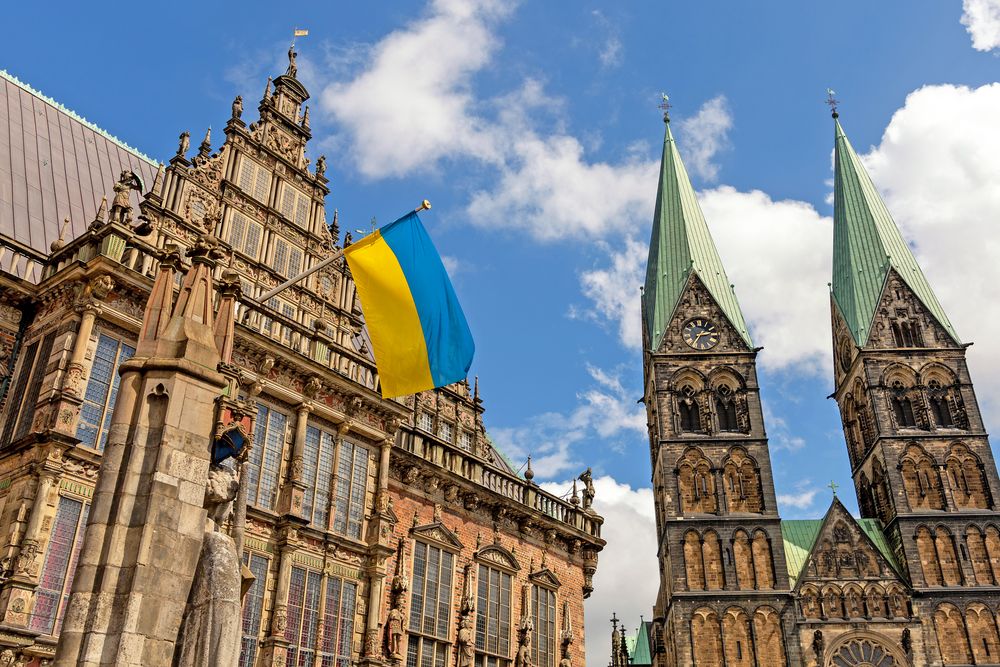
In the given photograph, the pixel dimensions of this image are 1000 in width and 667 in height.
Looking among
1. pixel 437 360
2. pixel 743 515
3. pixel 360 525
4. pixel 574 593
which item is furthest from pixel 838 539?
pixel 437 360

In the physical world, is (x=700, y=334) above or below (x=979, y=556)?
above

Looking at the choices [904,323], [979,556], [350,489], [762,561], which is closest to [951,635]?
[979,556]

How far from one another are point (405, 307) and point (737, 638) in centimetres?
4306

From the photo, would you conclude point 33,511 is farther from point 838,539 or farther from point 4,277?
point 838,539

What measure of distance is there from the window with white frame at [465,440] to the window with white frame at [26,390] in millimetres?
13971

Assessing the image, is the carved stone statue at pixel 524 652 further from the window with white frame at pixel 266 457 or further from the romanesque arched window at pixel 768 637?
the romanesque arched window at pixel 768 637

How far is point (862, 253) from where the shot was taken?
6438cm

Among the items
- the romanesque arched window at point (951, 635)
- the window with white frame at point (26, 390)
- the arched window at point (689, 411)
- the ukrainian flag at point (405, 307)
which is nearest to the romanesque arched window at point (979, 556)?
the romanesque arched window at point (951, 635)

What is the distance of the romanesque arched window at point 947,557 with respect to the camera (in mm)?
50594

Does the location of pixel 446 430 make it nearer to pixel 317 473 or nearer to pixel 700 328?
pixel 317 473

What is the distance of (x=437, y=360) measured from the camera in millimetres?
12969

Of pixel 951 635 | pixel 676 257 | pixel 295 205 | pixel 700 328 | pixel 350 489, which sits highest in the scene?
pixel 676 257

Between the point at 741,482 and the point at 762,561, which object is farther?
the point at 741,482

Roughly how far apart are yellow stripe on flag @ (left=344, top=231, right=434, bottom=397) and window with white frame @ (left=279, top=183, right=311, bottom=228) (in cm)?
1305
